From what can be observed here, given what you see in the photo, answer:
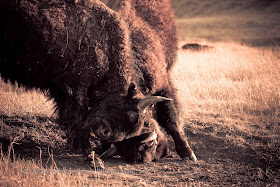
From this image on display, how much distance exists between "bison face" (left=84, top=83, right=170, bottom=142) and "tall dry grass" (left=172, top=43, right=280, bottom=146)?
68.3 inches

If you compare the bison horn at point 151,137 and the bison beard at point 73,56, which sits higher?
the bison beard at point 73,56

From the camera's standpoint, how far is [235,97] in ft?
24.9

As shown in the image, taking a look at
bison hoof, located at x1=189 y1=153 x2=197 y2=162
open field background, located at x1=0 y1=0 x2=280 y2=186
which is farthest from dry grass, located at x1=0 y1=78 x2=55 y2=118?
bison hoof, located at x1=189 y1=153 x2=197 y2=162

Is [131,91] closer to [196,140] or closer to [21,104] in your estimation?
[196,140]

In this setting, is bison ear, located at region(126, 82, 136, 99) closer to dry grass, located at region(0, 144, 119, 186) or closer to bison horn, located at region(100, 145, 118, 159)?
bison horn, located at region(100, 145, 118, 159)

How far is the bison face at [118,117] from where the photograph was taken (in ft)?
12.1

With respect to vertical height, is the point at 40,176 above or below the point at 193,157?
above

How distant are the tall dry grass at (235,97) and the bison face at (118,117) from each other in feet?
5.69

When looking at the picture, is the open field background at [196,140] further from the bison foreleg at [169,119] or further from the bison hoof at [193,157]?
the bison foreleg at [169,119]

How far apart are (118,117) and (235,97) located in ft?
15.2

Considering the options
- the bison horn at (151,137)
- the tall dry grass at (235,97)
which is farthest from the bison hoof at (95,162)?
the tall dry grass at (235,97)

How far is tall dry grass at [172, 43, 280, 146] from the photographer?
596 cm

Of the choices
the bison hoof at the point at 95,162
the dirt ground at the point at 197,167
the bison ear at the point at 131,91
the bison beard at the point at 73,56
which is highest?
the bison beard at the point at 73,56

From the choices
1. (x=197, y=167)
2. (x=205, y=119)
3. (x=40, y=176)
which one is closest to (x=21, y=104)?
(x=40, y=176)
